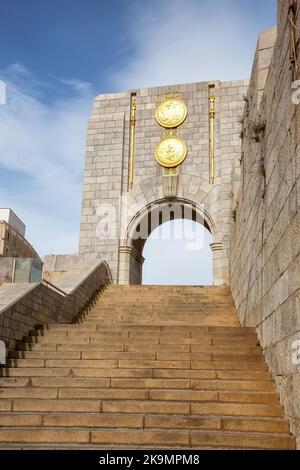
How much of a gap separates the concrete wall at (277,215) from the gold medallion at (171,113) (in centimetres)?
923

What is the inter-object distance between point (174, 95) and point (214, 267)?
263 inches

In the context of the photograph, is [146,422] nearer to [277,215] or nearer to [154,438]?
[154,438]

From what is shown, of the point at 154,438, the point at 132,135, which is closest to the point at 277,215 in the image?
the point at 154,438

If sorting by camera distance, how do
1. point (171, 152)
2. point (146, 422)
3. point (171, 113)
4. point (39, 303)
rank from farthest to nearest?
point (171, 113) < point (171, 152) < point (39, 303) < point (146, 422)

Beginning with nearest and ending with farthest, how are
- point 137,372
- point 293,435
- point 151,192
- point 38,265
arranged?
point 293,435 < point 137,372 < point 38,265 < point 151,192

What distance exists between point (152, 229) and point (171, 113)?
4352 millimetres

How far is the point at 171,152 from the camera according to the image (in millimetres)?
16594

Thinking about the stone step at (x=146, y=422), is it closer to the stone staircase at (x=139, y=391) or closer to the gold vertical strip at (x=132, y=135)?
the stone staircase at (x=139, y=391)

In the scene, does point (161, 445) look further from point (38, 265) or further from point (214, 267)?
point (214, 267)

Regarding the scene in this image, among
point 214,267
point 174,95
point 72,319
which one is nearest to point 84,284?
point 72,319

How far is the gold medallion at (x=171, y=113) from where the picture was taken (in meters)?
16.9

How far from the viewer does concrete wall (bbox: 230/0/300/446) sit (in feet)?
14.4

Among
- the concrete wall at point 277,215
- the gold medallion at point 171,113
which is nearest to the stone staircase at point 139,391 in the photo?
the concrete wall at point 277,215

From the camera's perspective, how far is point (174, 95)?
56.5 ft
